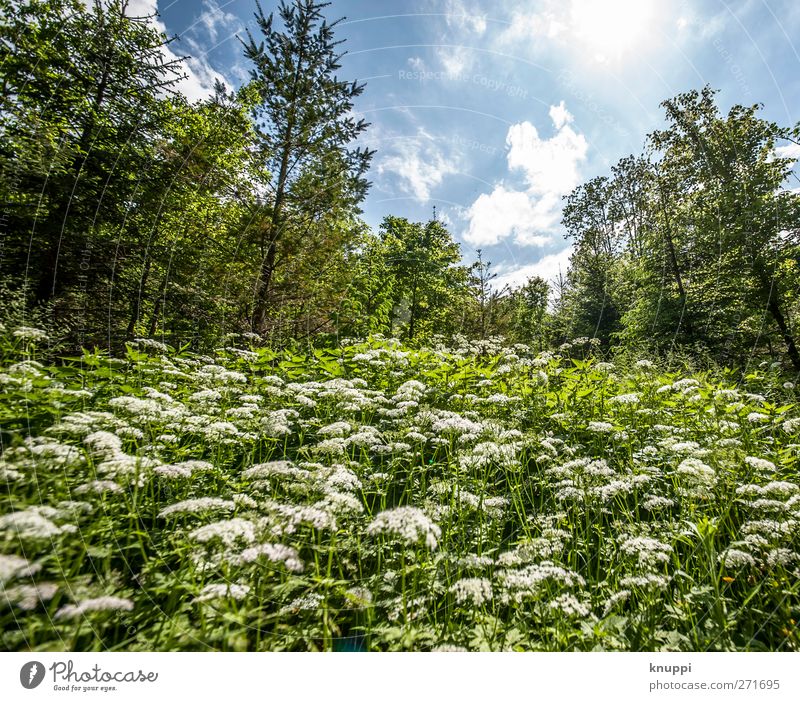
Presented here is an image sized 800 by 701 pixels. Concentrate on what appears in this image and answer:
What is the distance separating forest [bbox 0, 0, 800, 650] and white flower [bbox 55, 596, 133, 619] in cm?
8

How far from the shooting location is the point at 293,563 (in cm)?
159

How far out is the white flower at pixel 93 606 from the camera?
1.41 metres


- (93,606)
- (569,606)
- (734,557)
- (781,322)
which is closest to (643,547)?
(734,557)

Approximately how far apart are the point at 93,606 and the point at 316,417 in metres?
2.82

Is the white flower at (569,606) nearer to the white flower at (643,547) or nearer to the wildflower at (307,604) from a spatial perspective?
the white flower at (643,547)

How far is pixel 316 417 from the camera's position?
4.22 m

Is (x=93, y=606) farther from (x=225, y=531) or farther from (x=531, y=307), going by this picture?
(x=531, y=307)

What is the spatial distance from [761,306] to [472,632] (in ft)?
43.2

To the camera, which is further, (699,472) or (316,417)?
(316,417)

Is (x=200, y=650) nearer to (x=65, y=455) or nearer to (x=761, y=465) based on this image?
(x=65, y=455)

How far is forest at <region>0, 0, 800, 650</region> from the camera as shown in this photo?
1.78 meters

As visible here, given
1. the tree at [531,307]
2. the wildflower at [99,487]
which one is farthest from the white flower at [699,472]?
the tree at [531,307]

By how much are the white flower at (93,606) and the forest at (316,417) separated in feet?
0.25

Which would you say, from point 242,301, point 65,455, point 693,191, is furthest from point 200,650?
point 693,191
